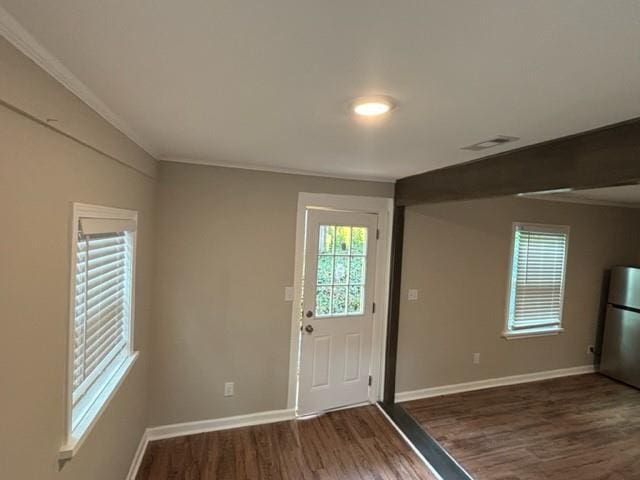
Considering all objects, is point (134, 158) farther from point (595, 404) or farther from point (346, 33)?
point (595, 404)

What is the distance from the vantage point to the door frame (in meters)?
3.02

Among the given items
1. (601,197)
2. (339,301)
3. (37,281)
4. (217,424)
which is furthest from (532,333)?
(37,281)

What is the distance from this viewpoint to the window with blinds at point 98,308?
4.64 ft

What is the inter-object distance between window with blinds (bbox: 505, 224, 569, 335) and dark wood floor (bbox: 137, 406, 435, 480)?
213 centimetres

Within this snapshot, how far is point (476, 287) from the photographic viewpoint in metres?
3.68

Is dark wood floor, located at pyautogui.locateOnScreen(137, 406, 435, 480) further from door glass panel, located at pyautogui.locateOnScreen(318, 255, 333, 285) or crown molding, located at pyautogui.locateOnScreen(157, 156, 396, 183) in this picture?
crown molding, located at pyautogui.locateOnScreen(157, 156, 396, 183)

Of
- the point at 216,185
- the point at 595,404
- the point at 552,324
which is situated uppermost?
the point at 216,185

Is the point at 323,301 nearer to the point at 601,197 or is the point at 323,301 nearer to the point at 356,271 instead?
the point at 356,271

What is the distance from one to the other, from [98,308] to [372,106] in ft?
5.35

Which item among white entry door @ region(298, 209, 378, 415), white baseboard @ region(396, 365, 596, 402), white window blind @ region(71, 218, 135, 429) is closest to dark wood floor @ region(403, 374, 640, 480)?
white baseboard @ region(396, 365, 596, 402)

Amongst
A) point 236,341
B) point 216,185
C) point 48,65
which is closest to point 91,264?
point 48,65

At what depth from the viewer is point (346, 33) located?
31.8 inches

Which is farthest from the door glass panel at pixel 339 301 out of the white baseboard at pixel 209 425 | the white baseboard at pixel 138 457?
the white baseboard at pixel 138 457

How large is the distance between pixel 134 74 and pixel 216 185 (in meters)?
1.66
